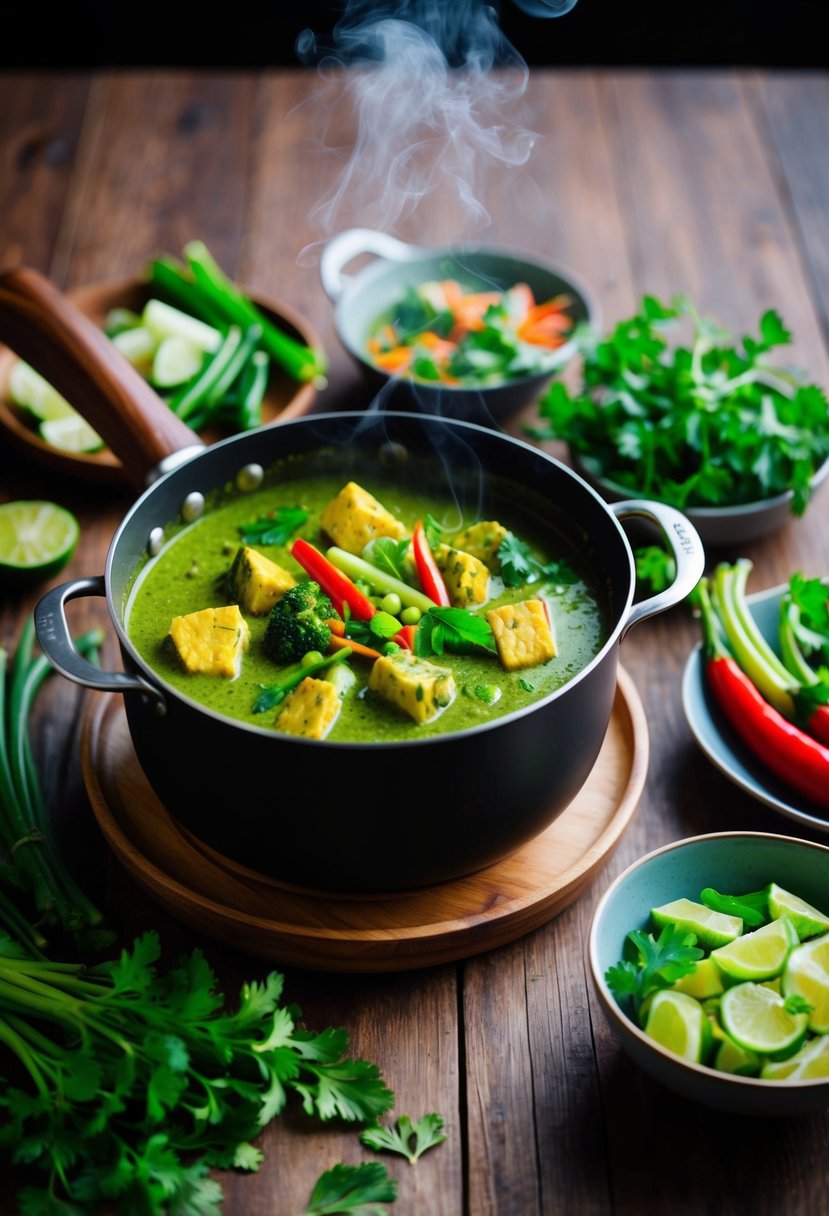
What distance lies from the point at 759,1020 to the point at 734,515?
60.1 inches

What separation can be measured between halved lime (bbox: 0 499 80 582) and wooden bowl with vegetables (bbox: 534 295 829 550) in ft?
4.46

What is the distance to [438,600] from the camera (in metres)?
2.65

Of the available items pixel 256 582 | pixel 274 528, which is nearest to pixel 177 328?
pixel 274 528

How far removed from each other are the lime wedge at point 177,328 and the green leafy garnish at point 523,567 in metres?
1.54

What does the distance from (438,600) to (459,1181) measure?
1.14 metres

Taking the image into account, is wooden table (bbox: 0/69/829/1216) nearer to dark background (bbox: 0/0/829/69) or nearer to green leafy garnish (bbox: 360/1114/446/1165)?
green leafy garnish (bbox: 360/1114/446/1165)

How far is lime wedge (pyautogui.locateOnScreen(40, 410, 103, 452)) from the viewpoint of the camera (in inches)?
140

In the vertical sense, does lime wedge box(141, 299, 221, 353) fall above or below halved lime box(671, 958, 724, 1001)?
below

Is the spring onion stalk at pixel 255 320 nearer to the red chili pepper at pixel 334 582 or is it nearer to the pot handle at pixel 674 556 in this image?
the red chili pepper at pixel 334 582

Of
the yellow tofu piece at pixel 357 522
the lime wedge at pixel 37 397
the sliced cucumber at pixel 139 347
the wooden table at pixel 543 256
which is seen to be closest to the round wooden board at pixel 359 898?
the wooden table at pixel 543 256

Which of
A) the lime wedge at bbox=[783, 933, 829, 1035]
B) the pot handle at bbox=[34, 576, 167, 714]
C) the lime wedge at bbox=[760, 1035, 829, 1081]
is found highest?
the pot handle at bbox=[34, 576, 167, 714]

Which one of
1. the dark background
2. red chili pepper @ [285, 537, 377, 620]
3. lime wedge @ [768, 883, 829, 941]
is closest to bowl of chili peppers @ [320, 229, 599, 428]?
red chili pepper @ [285, 537, 377, 620]

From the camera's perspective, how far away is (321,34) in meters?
7.01

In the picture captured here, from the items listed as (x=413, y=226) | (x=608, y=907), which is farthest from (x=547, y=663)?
(x=413, y=226)
